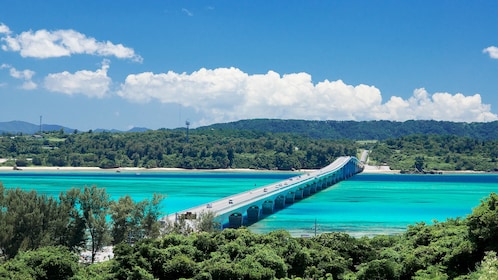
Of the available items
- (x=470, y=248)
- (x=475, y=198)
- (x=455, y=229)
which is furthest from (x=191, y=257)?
(x=475, y=198)

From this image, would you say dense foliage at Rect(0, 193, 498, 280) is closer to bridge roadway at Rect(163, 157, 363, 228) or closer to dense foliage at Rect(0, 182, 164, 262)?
dense foliage at Rect(0, 182, 164, 262)

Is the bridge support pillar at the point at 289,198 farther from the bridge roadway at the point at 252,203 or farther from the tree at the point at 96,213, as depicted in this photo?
the tree at the point at 96,213

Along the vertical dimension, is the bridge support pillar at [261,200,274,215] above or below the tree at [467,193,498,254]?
below

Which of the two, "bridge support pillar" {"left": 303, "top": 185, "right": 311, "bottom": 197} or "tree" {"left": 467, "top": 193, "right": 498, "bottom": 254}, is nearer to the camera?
"tree" {"left": 467, "top": 193, "right": 498, "bottom": 254}

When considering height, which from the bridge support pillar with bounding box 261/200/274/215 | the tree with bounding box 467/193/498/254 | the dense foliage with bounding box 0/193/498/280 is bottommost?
the bridge support pillar with bounding box 261/200/274/215

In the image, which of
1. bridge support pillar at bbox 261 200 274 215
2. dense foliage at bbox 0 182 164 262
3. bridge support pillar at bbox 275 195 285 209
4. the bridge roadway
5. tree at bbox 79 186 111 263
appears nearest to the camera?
dense foliage at bbox 0 182 164 262

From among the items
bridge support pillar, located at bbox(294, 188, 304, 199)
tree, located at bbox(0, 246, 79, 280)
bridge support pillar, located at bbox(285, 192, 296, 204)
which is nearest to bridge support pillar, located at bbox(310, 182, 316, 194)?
bridge support pillar, located at bbox(294, 188, 304, 199)

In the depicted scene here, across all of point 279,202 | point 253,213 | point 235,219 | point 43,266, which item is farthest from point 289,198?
point 43,266
